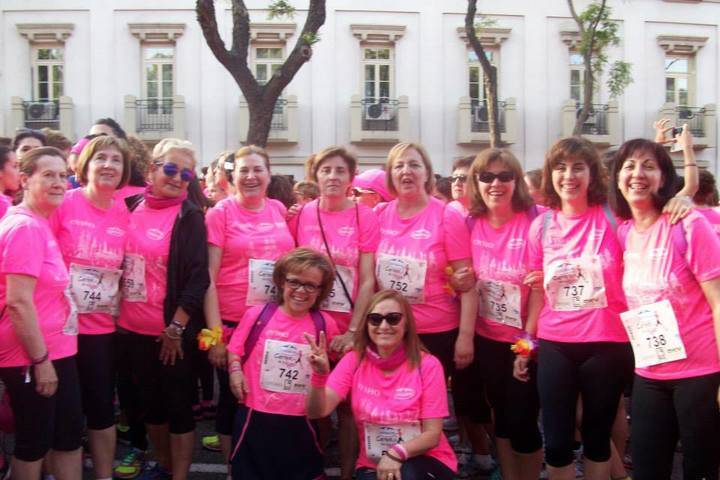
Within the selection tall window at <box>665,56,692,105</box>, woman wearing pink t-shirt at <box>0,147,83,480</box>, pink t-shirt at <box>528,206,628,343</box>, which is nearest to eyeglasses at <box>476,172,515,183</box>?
pink t-shirt at <box>528,206,628,343</box>

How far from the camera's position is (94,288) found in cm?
370

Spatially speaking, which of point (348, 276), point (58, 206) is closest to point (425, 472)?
point (348, 276)

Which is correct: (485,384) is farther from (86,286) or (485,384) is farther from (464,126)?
(464,126)

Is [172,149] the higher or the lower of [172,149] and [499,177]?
the higher

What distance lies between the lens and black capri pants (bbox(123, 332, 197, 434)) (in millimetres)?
3754

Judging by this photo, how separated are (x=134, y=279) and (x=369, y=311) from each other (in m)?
1.33

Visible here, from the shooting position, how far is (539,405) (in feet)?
12.0

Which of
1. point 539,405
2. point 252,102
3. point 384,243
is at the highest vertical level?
point 252,102

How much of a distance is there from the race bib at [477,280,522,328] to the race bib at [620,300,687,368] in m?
0.75

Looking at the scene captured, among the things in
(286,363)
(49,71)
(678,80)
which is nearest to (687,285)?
(286,363)

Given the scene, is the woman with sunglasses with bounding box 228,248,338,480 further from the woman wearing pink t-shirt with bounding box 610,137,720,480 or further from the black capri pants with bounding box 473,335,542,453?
the woman wearing pink t-shirt with bounding box 610,137,720,480

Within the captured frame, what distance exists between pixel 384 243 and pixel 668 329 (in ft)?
5.38

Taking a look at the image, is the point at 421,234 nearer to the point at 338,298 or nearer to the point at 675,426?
the point at 338,298

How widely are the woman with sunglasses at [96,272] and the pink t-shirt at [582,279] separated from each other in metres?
2.30
